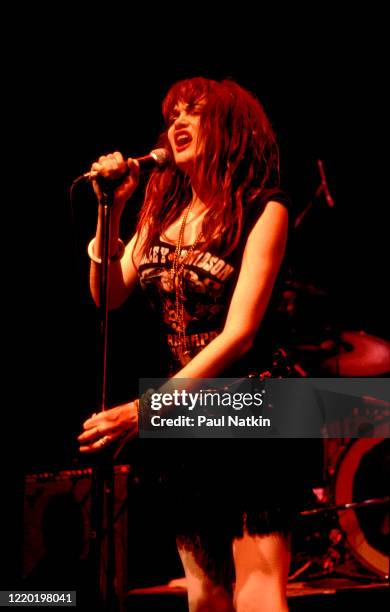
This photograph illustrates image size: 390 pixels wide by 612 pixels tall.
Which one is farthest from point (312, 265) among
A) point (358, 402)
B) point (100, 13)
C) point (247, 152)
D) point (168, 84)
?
point (247, 152)

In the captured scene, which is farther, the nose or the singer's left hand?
the nose

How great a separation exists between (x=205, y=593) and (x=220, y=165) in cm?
97

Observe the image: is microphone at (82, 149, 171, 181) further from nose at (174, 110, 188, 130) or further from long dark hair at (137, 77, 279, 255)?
nose at (174, 110, 188, 130)

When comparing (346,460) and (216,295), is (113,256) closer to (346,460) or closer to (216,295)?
(216,295)

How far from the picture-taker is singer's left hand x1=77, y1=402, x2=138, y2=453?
4.42 feet

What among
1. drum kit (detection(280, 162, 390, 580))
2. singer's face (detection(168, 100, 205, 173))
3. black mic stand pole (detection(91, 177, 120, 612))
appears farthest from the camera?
drum kit (detection(280, 162, 390, 580))

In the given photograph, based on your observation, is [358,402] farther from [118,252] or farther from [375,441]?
[118,252]

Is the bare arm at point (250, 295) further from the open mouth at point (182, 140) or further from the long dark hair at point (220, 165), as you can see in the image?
the open mouth at point (182, 140)

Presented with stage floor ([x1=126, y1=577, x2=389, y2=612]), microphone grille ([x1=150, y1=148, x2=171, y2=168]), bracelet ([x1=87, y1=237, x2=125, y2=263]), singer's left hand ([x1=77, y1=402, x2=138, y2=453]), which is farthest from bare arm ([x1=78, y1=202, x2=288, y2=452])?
stage floor ([x1=126, y1=577, x2=389, y2=612])

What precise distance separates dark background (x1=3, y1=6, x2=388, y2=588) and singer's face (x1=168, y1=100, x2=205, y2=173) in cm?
159

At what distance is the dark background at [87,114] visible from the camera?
133 inches

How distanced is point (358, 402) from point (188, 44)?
6.80 ft

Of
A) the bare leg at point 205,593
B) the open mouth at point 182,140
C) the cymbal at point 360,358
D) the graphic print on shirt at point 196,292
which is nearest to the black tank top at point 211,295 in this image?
the graphic print on shirt at point 196,292

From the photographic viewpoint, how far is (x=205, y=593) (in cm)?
146
